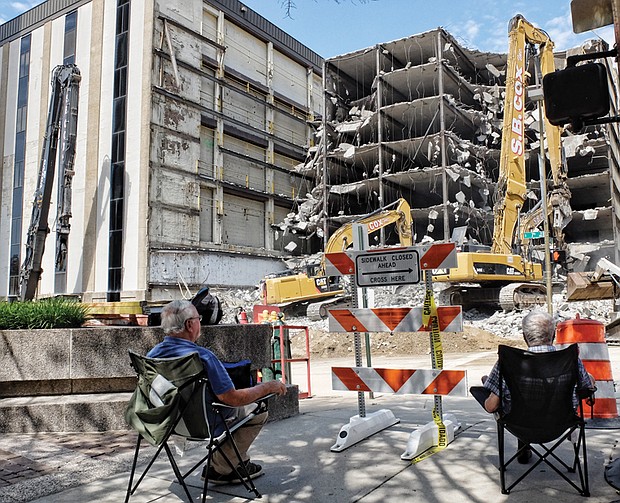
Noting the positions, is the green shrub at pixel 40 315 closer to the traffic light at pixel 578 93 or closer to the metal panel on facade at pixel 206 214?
the traffic light at pixel 578 93

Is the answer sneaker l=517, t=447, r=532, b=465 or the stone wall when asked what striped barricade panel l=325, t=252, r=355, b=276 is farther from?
sneaker l=517, t=447, r=532, b=465

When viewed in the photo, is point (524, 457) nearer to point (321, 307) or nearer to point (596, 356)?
point (596, 356)

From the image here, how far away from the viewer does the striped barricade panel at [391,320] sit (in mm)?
5023

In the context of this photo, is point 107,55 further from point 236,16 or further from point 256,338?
point 256,338

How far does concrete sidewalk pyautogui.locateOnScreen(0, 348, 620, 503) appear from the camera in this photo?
3.81 metres

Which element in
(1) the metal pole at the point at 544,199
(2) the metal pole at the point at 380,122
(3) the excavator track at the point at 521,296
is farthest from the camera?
(2) the metal pole at the point at 380,122

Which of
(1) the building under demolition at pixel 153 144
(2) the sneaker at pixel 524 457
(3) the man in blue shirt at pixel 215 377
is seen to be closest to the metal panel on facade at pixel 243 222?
(1) the building under demolition at pixel 153 144

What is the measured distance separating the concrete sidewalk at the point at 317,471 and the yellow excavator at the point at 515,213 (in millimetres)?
15130

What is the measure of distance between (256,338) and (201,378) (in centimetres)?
293

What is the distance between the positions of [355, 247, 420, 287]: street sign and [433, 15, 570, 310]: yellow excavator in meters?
14.9

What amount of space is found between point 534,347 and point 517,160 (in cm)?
1858

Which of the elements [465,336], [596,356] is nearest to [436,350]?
[596,356]

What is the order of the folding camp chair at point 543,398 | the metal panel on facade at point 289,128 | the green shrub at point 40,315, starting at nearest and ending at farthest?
the folding camp chair at point 543,398 → the green shrub at point 40,315 → the metal panel on facade at point 289,128

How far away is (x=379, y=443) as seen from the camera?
5199mm
